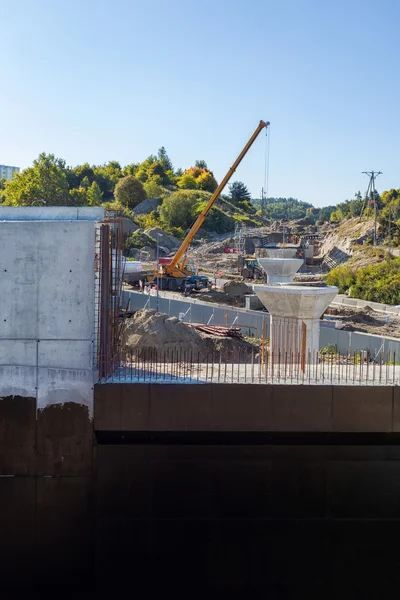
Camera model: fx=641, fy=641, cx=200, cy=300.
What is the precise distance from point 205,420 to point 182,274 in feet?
122

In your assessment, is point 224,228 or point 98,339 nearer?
point 98,339

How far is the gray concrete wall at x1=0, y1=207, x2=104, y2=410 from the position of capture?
9.03m

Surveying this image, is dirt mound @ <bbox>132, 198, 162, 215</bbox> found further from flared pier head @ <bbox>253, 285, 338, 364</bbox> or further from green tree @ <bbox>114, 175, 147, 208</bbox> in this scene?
flared pier head @ <bbox>253, 285, 338, 364</bbox>

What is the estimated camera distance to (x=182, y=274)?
45750mm

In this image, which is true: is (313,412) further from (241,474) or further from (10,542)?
(10,542)

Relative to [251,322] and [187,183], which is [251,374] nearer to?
[251,322]

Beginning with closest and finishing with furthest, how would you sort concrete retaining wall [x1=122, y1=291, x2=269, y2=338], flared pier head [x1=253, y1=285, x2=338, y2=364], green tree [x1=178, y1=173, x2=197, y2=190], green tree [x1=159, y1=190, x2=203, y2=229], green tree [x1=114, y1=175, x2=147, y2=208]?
flared pier head [x1=253, y1=285, x2=338, y2=364]
concrete retaining wall [x1=122, y1=291, x2=269, y2=338]
green tree [x1=159, y1=190, x2=203, y2=229]
green tree [x1=114, y1=175, x2=147, y2=208]
green tree [x1=178, y1=173, x2=197, y2=190]

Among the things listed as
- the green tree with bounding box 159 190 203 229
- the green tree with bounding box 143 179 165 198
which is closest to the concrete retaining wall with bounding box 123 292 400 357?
the green tree with bounding box 159 190 203 229

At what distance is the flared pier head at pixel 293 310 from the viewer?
15.0m

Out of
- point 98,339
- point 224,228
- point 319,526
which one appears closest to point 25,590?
point 98,339

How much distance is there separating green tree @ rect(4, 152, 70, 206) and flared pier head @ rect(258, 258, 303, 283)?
50432mm

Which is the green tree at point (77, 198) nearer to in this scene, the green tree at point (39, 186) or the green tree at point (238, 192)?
the green tree at point (39, 186)

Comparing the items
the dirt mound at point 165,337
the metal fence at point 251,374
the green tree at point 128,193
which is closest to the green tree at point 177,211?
the green tree at point 128,193

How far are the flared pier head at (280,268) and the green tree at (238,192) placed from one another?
3749 inches
